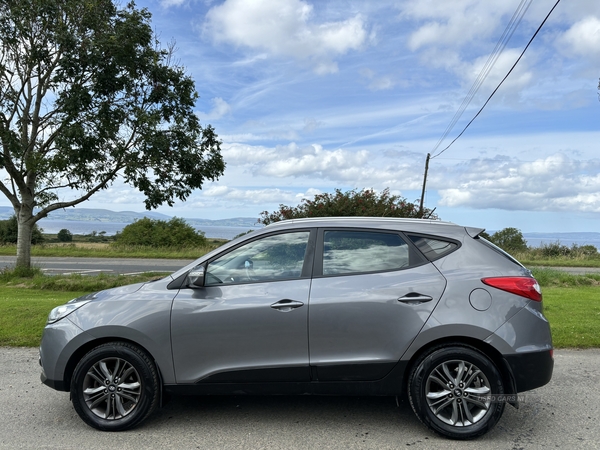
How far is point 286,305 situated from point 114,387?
158 centimetres

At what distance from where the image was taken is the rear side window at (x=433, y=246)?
4191 mm

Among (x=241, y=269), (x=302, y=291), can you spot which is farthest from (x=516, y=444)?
(x=241, y=269)

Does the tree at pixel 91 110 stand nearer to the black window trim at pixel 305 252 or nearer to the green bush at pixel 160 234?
the black window trim at pixel 305 252

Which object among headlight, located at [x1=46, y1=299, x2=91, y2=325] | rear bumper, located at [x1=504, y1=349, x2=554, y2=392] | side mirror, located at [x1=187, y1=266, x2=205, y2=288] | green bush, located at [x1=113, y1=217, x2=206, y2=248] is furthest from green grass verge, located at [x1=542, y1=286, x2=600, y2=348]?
green bush, located at [x1=113, y1=217, x2=206, y2=248]

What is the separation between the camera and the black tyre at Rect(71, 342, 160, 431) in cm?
407

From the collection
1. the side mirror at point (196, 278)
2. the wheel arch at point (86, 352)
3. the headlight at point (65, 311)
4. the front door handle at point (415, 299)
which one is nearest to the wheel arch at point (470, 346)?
the front door handle at point (415, 299)

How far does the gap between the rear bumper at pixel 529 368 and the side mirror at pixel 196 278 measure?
2486 millimetres

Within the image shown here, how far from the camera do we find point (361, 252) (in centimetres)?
425

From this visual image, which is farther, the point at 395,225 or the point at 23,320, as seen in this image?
the point at 23,320

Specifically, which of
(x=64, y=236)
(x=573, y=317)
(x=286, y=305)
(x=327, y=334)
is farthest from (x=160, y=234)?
(x=327, y=334)

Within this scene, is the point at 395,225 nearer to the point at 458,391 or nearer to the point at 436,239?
the point at 436,239

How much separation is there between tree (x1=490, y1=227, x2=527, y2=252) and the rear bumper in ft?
84.1

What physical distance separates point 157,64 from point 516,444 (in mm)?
12725

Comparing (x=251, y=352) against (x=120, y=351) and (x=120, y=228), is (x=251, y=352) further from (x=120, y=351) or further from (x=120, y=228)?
(x=120, y=228)
